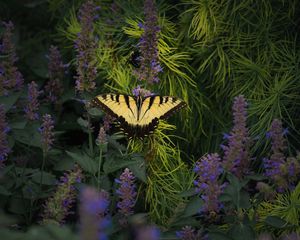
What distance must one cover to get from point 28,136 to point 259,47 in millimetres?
903

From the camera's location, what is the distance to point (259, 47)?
2328 millimetres

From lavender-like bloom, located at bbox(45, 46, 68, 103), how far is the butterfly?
368mm

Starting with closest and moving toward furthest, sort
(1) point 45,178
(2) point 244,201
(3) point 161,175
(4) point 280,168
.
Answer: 1. (4) point 280,168
2. (2) point 244,201
3. (1) point 45,178
4. (3) point 161,175

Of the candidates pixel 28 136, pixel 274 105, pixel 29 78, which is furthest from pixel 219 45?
pixel 29 78

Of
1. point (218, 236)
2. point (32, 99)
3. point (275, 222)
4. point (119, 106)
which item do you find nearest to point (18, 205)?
point (32, 99)

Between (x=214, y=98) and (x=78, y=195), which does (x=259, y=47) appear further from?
(x=78, y=195)

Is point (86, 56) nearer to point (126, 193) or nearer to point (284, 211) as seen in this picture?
point (126, 193)

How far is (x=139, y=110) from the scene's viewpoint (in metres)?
2.04

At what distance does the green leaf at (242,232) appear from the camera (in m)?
1.65

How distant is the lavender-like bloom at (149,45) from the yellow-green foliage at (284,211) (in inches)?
21.5

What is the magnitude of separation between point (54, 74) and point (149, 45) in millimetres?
529

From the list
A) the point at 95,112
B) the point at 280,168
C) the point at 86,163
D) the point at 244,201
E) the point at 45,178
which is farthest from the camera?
the point at 45,178

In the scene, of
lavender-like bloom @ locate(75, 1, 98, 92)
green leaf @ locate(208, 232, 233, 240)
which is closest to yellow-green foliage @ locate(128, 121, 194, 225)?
lavender-like bloom @ locate(75, 1, 98, 92)

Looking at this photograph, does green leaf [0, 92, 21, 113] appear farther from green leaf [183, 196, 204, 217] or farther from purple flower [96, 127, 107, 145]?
green leaf [183, 196, 204, 217]
